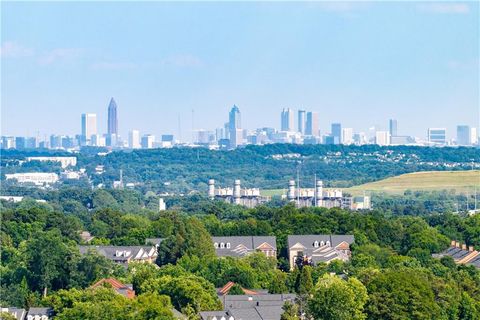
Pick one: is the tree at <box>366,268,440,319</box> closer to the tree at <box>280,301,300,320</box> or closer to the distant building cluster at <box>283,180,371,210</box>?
the tree at <box>280,301,300,320</box>

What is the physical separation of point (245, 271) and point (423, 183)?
105 meters

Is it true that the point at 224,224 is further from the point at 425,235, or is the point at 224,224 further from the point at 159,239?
the point at 425,235

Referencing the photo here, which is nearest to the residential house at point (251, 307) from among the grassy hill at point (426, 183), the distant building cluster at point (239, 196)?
the distant building cluster at point (239, 196)

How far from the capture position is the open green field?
15462 cm

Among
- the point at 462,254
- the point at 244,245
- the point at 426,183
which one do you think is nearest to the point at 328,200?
the point at 426,183

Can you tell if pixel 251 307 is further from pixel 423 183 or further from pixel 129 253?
pixel 423 183

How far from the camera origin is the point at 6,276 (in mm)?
58375

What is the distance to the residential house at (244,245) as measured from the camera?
7450 centimetres

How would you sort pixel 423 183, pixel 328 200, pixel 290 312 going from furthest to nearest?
pixel 423 183 < pixel 328 200 < pixel 290 312

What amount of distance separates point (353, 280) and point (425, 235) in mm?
27424

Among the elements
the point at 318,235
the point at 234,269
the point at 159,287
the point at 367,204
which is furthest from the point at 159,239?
the point at 367,204

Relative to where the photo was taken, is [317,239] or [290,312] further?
[317,239]

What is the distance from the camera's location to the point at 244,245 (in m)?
77.3

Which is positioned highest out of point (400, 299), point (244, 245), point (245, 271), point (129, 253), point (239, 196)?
point (400, 299)
